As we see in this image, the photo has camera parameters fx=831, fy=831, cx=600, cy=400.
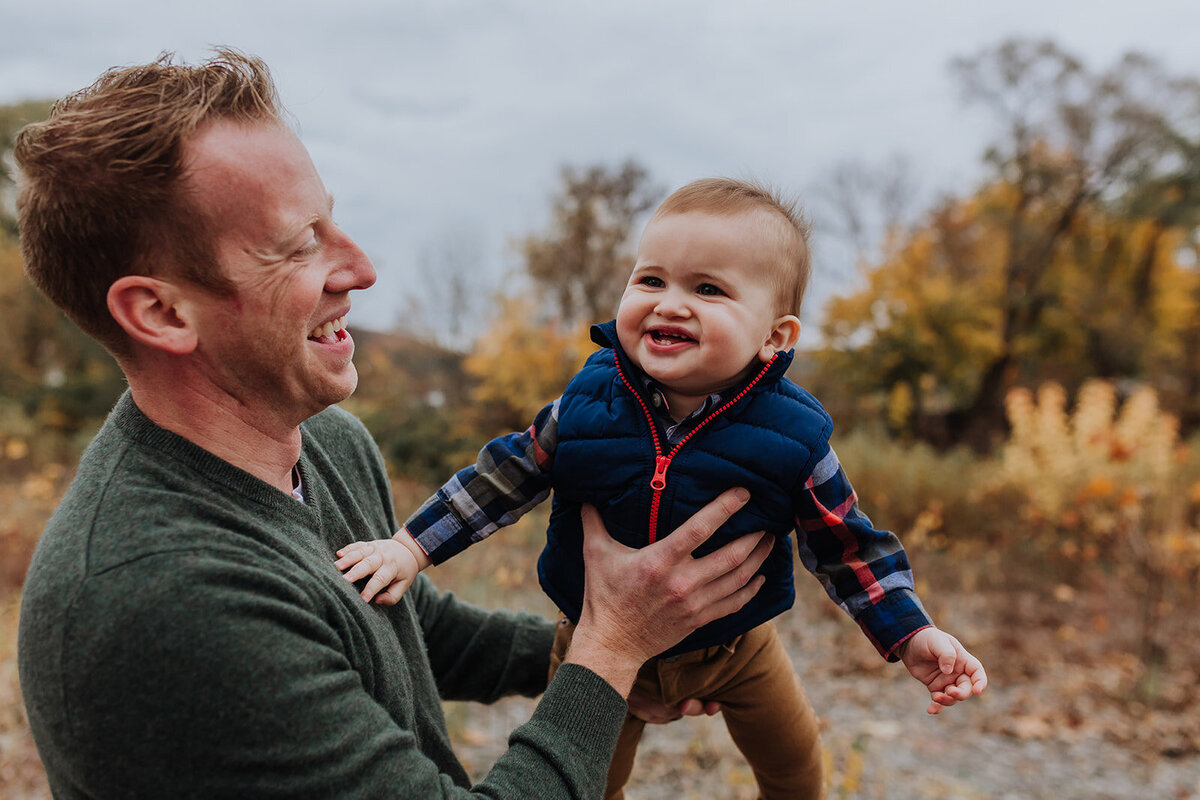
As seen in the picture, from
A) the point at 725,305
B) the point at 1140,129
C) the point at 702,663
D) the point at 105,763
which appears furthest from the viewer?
the point at 1140,129

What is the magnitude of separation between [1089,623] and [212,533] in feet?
23.4

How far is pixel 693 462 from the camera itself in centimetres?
171

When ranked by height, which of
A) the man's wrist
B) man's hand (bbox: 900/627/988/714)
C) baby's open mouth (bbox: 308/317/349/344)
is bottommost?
the man's wrist

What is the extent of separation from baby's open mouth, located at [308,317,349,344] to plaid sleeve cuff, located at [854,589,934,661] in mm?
1211

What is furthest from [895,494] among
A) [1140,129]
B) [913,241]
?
[1140,129]

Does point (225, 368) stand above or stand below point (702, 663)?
above

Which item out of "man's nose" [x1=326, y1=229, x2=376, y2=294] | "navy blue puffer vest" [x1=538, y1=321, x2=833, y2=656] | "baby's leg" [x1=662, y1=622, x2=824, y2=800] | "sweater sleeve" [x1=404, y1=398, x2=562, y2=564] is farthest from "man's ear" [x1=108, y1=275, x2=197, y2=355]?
"baby's leg" [x1=662, y1=622, x2=824, y2=800]

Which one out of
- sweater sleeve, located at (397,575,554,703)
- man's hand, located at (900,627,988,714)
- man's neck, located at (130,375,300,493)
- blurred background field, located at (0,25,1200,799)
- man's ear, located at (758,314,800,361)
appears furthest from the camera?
blurred background field, located at (0,25,1200,799)

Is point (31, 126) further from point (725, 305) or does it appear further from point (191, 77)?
point (725, 305)

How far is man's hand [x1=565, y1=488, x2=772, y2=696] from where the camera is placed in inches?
64.6

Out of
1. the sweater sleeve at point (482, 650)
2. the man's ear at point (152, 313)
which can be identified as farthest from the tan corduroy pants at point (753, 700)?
the man's ear at point (152, 313)

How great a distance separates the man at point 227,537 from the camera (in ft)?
3.67

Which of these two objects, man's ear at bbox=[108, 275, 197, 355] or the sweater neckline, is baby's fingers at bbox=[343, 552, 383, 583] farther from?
man's ear at bbox=[108, 275, 197, 355]

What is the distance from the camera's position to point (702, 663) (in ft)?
6.04
